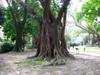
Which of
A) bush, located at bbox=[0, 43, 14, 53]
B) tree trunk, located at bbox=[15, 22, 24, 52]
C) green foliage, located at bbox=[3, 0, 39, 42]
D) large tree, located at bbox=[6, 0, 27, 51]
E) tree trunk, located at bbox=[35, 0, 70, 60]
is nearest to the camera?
tree trunk, located at bbox=[35, 0, 70, 60]

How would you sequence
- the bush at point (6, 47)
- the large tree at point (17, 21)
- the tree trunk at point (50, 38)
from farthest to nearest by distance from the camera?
the bush at point (6, 47), the large tree at point (17, 21), the tree trunk at point (50, 38)

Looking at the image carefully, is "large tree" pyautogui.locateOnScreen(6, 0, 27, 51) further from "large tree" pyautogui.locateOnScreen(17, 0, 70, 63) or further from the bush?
"large tree" pyautogui.locateOnScreen(17, 0, 70, 63)

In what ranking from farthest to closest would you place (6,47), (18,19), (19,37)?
(6,47)
(19,37)
(18,19)

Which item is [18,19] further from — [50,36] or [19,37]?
[50,36]

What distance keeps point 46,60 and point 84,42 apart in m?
41.4

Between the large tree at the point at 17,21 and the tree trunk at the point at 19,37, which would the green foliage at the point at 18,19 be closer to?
the large tree at the point at 17,21

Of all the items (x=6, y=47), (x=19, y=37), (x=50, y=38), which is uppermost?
(x=19, y=37)

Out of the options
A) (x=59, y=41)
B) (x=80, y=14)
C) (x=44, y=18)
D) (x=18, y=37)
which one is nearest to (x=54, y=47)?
(x=59, y=41)

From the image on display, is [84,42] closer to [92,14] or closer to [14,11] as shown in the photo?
[14,11]

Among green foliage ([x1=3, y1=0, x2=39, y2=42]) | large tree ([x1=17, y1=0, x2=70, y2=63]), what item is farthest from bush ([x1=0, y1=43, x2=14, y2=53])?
large tree ([x1=17, y1=0, x2=70, y2=63])

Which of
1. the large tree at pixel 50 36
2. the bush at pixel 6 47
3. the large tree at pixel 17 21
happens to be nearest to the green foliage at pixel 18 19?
the large tree at pixel 17 21

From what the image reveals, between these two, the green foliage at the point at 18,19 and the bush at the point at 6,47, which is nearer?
the green foliage at the point at 18,19

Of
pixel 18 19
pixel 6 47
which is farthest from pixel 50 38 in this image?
pixel 6 47

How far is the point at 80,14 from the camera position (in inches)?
573
